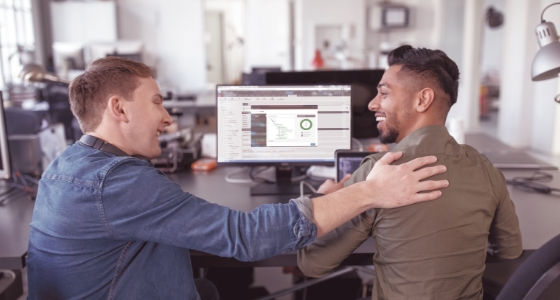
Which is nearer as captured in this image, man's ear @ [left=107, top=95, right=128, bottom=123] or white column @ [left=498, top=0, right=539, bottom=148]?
man's ear @ [left=107, top=95, right=128, bottom=123]

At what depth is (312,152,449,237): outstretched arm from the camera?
3.44 ft

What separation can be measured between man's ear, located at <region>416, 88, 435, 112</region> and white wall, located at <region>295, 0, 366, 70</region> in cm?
636

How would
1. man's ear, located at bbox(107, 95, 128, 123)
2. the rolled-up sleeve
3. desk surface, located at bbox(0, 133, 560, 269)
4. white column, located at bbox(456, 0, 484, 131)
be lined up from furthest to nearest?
white column, located at bbox(456, 0, 484, 131) < desk surface, located at bbox(0, 133, 560, 269) < man's ear, located at bbox(107, 95, 128, 123) < the rolled-up sleeve

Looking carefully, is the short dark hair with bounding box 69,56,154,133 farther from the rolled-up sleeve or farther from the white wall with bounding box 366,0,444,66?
the white wall with bounding box 366,0,444,66

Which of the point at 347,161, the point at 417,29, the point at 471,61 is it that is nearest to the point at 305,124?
the point at 347,161

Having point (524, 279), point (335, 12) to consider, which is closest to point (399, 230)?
point (524, 279)

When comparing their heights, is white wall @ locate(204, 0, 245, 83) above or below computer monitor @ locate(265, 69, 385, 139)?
above

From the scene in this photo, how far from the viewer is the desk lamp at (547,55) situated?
1612 mm

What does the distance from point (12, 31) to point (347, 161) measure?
689 centimetres

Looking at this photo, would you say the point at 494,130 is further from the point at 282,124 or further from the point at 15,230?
the point at 15,230

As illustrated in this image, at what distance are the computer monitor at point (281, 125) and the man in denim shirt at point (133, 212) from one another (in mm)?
639

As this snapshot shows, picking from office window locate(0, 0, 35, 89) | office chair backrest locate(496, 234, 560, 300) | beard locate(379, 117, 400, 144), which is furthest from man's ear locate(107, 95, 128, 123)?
office window locate(0, 0, 35, 89)

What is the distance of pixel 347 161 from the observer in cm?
175

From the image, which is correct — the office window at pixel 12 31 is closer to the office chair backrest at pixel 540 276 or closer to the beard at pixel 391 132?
the beard at pixel 391 132
